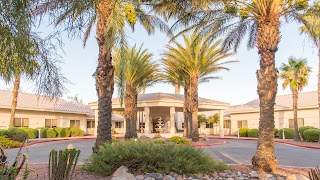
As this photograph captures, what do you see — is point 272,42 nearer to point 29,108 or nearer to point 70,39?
point 70,39

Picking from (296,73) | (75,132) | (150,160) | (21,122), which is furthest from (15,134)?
(296,73)

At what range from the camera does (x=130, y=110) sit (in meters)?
28.3

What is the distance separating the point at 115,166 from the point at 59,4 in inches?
243

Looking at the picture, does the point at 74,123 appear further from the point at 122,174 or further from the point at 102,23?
the point at 122,174

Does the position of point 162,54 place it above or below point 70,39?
above

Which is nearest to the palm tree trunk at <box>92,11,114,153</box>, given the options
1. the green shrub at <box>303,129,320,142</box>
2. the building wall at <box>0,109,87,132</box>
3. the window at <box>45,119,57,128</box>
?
the green shrub at <box>303,129,320,142</box>

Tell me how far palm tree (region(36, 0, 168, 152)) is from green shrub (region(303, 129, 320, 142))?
20.7m

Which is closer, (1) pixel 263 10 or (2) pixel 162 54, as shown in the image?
(1) pixel 263 10

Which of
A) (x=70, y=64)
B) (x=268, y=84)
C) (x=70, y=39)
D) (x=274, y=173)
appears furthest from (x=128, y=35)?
(x=274, y=173)

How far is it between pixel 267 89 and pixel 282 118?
29.9m

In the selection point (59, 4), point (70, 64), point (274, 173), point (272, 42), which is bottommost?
point (274, 173)

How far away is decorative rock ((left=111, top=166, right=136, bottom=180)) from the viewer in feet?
28.8

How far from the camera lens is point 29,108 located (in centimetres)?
3538

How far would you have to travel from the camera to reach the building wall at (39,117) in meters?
33.7
